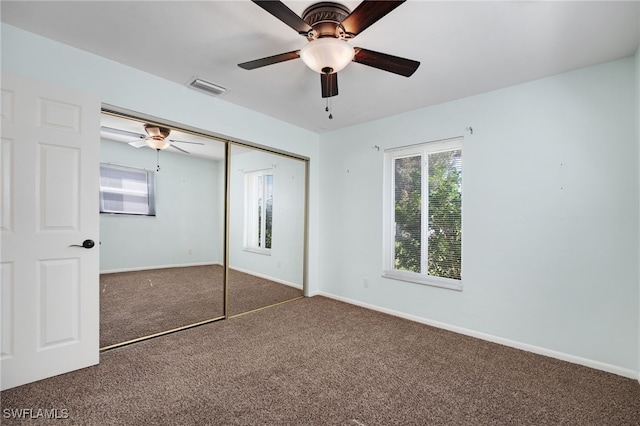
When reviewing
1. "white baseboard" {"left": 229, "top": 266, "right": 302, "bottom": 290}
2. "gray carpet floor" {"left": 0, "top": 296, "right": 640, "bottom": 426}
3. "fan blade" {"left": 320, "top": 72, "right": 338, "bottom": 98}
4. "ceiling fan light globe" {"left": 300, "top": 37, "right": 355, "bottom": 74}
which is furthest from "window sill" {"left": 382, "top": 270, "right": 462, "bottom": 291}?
"ceiling fan light globe" {"left": 300, "top": 37, "right": 355, "bottom": 74}

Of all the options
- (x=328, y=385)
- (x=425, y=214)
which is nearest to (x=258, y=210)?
(x=425, y=214)

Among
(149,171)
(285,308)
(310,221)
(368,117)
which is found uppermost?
(368,117)

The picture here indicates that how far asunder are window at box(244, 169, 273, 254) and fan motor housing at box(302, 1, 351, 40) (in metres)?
2.20

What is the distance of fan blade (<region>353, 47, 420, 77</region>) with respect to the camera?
1.95m

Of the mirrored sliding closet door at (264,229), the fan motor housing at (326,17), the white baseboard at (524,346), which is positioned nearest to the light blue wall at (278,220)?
the mirrored sliding closet door at (264,229)

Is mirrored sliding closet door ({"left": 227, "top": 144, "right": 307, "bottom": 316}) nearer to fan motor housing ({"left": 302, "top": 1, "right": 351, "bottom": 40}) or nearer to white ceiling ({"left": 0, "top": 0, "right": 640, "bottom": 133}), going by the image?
white ceiling ({"left": 0, "top": 0, "right": 640, "bottom": 133})

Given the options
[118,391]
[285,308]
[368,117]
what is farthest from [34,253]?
[368,117]

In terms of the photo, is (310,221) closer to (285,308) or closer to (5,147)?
(285,308)

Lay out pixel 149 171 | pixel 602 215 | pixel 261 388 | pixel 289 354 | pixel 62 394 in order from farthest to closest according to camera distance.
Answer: pixel 149 171 → pixel 289 354 → pixel 602 215 → pixel 261 388 → pixel 62 394

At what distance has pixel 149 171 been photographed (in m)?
3.04

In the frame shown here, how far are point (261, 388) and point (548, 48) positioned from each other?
3.30 metres

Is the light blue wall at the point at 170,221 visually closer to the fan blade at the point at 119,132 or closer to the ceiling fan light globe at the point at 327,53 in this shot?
the fan blade at the point at 119,132

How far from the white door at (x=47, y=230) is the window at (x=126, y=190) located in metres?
0.43

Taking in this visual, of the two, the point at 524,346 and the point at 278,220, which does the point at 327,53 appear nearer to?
the point at 278,220
